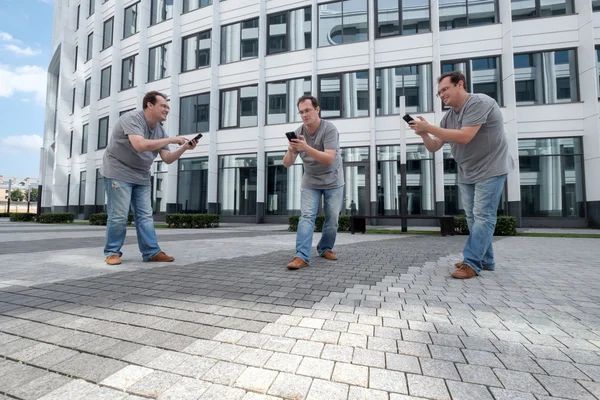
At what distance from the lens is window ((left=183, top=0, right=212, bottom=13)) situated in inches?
742

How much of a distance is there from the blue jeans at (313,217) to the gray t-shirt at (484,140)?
1545mm

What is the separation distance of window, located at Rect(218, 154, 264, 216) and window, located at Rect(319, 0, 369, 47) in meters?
7.55

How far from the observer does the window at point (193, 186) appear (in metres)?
18.1

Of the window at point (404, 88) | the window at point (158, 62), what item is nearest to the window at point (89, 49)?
the window at point (158, 62)

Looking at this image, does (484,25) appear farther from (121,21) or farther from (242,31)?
(121,21)

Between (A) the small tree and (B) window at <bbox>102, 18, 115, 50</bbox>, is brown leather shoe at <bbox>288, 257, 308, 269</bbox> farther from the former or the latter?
(A) the small tree

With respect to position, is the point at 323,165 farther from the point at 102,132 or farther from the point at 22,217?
the point at 22,217

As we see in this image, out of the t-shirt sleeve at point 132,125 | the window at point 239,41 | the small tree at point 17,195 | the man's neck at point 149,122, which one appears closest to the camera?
the t-shirt sleeve at point 132,125

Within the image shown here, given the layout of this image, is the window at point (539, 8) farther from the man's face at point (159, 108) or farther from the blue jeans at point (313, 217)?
the man's face at point (159, 108)

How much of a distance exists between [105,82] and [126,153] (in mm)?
23911

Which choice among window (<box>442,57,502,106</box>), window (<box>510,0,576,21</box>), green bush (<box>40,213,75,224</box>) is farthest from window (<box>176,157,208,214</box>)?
window (<box>510,0,576,21</box>)

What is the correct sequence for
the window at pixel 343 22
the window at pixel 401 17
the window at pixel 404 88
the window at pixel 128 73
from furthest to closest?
the window at pixel 128 73 → the window at pixel 343 22 → the window at pixel 401 17 → the window at pixel 404 88

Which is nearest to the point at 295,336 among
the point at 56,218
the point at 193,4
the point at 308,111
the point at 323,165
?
the point at 323,165

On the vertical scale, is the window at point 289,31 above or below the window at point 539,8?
above
